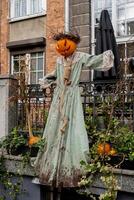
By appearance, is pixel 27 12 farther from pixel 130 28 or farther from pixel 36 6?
pixel 130 28

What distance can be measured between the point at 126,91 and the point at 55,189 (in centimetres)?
197

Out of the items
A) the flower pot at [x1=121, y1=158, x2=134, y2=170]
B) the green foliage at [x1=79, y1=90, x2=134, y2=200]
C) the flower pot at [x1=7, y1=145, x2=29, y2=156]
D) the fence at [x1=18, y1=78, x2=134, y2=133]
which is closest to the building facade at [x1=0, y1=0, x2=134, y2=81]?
the fence at [x1=18, y1=78, x2=134, y2=133]

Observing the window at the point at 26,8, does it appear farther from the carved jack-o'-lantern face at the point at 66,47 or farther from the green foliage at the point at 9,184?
the green foliage at the point at 9,184

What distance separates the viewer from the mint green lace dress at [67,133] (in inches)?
235

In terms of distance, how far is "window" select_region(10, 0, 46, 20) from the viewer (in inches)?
570

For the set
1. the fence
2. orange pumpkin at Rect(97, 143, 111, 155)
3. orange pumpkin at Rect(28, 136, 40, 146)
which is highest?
the fence

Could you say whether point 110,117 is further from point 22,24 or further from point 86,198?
point 22,24

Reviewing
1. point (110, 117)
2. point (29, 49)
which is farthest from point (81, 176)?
point (29, 49)

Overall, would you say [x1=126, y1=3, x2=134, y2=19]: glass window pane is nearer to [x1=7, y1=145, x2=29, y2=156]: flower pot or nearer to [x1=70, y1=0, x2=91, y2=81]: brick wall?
[x1=70, y1=0, x2=91, y2=81]: brick wall

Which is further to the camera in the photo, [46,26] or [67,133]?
[46,26]

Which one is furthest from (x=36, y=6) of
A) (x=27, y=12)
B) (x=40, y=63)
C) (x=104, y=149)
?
(x=104, y=149)

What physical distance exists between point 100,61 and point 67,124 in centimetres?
111

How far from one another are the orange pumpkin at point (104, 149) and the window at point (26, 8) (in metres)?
9.18

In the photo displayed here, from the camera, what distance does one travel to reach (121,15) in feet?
40.7
